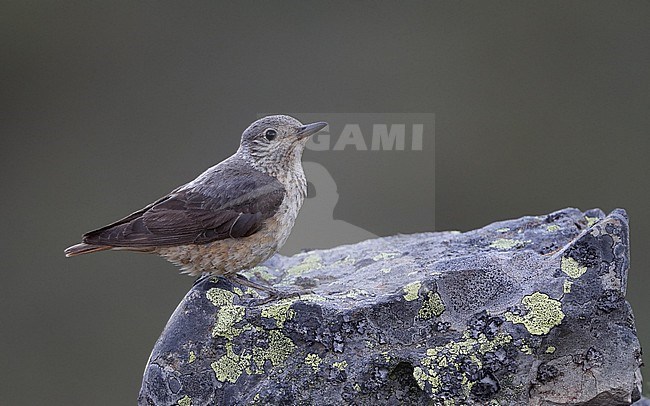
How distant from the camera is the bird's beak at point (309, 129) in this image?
14.2 feet

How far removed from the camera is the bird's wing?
12.9 ft

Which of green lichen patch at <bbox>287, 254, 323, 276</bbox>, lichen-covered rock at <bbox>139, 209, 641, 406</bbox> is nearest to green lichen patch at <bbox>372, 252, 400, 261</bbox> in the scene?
green lichen patch at <bbox>287, 254, 323, 276</bbox>

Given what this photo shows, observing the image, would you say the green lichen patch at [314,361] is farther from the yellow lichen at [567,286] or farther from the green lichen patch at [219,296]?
the yellow lichen at [567,286]

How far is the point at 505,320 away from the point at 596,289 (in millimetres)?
385

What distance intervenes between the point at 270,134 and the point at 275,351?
4.43ft

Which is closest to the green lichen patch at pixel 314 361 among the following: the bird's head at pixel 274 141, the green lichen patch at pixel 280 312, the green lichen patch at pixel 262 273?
the green lichen patch at pixel 280 312

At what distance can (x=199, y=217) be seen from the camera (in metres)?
3.99

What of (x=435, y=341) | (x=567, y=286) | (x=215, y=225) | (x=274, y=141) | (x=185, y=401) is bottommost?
(x=185, y=401)

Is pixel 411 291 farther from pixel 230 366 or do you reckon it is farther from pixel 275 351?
pixel 230 366

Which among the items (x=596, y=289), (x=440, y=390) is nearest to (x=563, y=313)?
(x=596, y=289)

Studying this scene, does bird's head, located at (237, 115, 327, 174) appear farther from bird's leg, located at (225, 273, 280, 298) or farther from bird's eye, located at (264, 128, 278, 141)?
bird's leg, located at (225, 273, 280, 298)

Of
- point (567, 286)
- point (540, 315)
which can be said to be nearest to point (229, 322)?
point (540, 315)

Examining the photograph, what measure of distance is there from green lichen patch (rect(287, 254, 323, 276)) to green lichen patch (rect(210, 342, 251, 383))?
1.05m

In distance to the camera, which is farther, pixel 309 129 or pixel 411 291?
pixel 309 129
